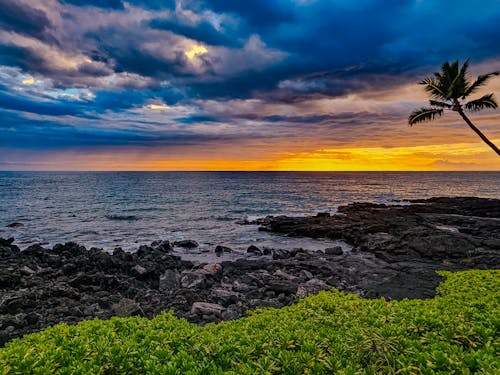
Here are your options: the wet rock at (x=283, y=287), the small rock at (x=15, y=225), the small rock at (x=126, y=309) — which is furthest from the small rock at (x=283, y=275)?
the small rock at (x=15, y=225)

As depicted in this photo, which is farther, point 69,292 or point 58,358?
point 69,292

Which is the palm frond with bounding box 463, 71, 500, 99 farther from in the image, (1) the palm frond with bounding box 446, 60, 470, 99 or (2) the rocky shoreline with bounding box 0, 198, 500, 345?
(2) the rocky shoreline with bounding box 0, 198, 500, 345

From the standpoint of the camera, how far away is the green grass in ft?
14.4

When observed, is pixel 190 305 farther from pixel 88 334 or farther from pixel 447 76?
pixel 447 76

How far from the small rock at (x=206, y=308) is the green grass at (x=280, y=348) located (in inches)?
213

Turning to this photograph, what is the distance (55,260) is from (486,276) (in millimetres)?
23474

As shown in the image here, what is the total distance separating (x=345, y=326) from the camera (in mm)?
6594

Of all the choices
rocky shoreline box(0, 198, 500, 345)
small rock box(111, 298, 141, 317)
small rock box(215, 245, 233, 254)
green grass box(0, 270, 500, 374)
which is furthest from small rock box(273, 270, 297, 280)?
green grass box(0, 270, 500, 374)

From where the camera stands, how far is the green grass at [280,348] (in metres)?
4.40

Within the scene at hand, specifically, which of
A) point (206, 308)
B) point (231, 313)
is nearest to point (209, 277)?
point (206, 308)

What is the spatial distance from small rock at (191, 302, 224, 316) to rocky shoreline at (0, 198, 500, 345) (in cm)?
4

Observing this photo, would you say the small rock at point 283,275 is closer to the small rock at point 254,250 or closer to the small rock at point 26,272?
the small rock at point 254,250

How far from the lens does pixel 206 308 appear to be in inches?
490

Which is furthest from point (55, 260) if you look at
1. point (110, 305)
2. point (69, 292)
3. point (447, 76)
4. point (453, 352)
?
point (447, 76)
